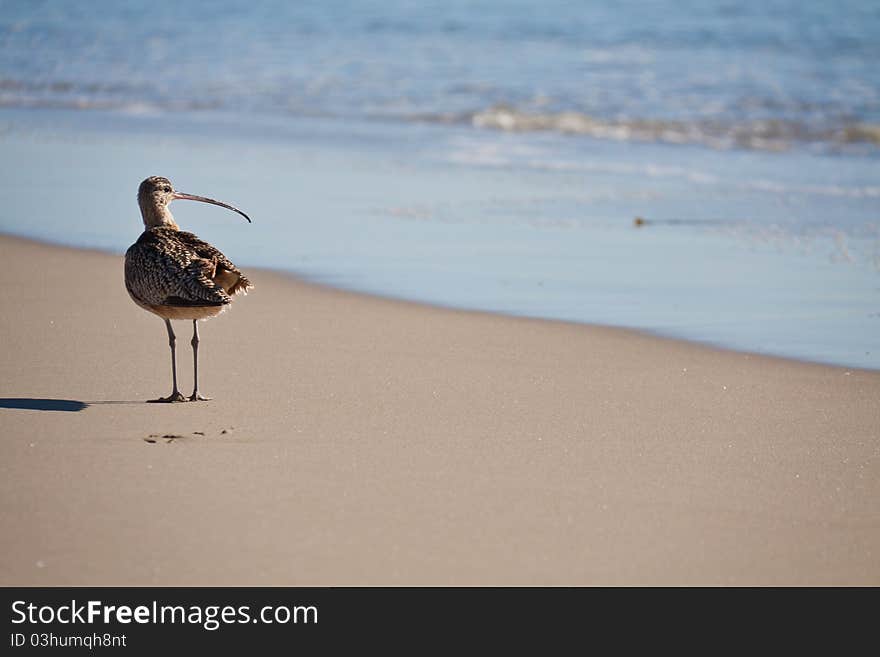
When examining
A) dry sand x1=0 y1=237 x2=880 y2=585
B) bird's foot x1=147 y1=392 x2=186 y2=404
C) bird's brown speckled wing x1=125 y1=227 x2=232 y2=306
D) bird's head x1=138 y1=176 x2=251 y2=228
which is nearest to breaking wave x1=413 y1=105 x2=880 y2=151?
dry sand x1=0 y1=237 x2=880 y2=585

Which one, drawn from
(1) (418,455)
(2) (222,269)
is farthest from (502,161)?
(1) (418,455)

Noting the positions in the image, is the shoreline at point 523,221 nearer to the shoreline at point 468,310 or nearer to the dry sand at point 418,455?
the shoreline at point 468,310

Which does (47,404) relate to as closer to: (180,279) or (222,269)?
(180,279)

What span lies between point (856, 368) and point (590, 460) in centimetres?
209

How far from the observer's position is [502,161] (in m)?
13.4

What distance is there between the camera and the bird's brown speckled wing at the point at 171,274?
5.53 metres

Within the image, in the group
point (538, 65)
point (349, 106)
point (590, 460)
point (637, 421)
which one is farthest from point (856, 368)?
point (538, 65)

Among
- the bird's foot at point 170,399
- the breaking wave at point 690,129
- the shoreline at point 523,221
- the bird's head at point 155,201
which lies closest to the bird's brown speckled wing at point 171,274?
the bird's foot at point 170,399

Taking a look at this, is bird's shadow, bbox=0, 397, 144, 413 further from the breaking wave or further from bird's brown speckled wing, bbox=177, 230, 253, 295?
the breaking wave

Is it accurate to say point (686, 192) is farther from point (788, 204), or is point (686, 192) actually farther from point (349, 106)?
point (349, 106)

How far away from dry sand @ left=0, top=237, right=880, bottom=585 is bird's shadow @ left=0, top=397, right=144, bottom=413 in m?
0.02

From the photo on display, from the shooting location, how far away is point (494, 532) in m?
4.29

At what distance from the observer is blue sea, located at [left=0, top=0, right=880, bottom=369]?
826 cm

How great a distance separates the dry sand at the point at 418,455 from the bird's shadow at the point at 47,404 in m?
0.02
